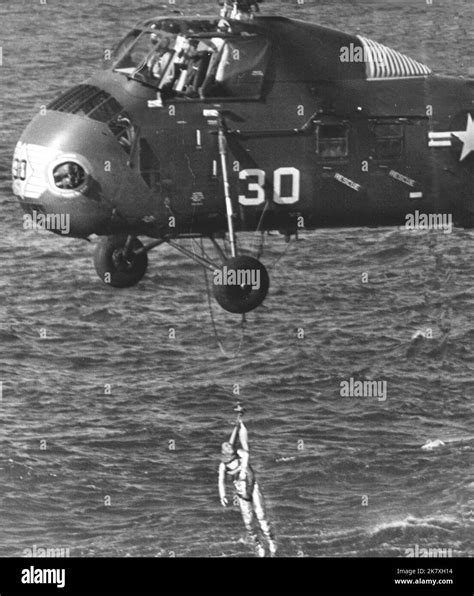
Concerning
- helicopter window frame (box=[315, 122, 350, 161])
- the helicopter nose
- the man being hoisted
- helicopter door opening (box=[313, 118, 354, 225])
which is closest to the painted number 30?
helicopter door opening (box=[313, 118, 354, 225])

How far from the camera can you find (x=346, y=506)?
208 feet

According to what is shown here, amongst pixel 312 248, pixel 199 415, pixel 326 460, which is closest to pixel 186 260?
pixel 312 248

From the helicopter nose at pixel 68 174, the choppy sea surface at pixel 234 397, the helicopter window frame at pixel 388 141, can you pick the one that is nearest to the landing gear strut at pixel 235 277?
the helicopter nose at pixel 68 174

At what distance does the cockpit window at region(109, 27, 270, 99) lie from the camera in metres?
41.3

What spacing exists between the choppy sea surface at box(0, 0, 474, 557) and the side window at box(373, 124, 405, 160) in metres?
18.3

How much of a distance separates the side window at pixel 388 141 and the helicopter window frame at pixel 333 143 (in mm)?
667

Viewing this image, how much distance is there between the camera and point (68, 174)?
40938 millimetres

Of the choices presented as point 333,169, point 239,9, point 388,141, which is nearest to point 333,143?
point 333,169

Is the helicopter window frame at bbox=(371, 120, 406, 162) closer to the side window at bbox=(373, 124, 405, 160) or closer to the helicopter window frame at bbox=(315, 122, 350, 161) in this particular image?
the side window at bbox=(373, 124, 405, 160)

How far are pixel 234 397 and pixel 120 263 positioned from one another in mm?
27361

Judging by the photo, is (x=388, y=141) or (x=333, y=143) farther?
(x=388, y=141)

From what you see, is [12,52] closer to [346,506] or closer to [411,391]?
[411,391]

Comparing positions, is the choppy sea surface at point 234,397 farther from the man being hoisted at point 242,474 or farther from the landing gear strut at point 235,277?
the landing gear strut at point 235,277

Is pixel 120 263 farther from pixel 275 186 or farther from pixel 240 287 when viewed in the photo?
pixel 275 186
